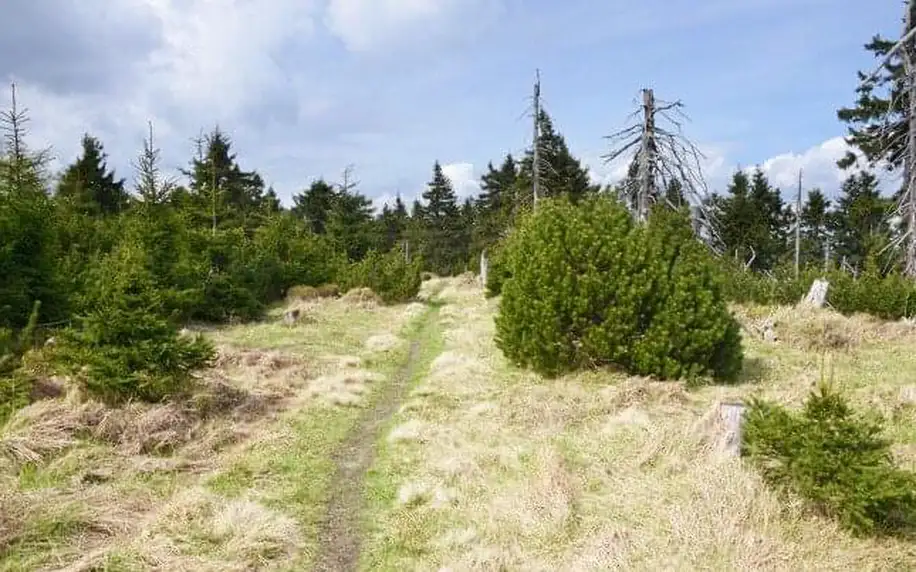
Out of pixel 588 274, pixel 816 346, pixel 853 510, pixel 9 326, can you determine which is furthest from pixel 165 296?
pixel 816 346

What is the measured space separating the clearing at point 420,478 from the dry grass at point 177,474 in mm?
23

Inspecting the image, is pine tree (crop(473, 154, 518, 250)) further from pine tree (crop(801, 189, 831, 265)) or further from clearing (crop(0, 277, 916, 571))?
clearing (crop(0, 277, 916, 571))

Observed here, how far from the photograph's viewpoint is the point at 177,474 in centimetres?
680

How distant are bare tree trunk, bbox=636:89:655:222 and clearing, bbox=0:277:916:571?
528cm

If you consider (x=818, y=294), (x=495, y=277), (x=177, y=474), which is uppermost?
(x=495, y=277)

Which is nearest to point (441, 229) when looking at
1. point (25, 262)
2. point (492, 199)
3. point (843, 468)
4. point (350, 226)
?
point (492, 199)

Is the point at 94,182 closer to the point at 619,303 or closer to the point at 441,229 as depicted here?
the point at 441,229

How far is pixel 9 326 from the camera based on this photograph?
1048 centimetres

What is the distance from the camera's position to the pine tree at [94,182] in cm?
3381

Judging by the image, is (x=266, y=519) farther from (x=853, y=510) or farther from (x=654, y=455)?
(x=853, y=510)

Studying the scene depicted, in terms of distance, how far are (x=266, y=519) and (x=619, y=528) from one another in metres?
3.11

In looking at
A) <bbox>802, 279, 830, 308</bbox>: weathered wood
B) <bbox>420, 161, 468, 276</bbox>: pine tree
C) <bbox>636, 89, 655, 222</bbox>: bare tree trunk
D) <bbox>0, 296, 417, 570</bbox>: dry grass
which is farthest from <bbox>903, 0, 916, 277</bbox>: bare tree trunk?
<bbox>420, 161, 468, 276</bbox>: pine tree

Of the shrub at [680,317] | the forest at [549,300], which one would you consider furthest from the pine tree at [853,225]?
the shrub at [680,317]

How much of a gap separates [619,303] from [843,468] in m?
5.55
